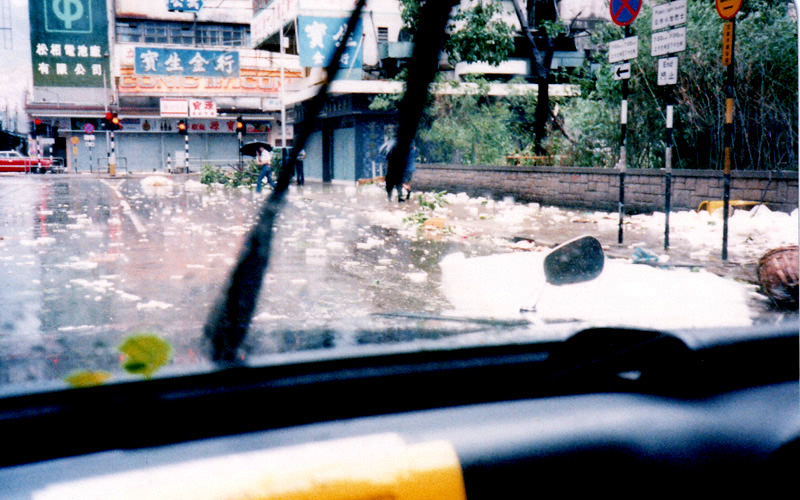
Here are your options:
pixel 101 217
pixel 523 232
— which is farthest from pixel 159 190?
pixel 523 232

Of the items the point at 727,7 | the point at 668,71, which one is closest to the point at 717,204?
the point at 668,71

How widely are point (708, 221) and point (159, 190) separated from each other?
9.38 meters

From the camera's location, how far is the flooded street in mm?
1979

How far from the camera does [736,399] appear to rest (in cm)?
115

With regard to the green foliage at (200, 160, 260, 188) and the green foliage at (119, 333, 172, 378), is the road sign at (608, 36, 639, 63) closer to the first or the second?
the green foliage at (200, 160, 260, 188)

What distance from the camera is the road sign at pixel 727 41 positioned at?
3.11 meters

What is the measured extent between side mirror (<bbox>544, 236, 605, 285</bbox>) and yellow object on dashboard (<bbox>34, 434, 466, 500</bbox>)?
91 cm

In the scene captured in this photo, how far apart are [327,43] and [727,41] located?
290cm

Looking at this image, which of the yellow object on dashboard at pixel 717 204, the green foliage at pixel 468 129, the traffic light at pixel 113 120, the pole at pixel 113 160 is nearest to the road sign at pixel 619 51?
the green foliage at pixel 468 129

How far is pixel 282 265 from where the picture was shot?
588 cm

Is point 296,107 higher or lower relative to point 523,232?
higher

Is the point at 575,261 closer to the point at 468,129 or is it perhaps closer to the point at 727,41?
the point at 468,129

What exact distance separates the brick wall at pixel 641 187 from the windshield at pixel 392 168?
0.04 m

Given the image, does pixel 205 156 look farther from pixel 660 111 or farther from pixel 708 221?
pixel 708 221
